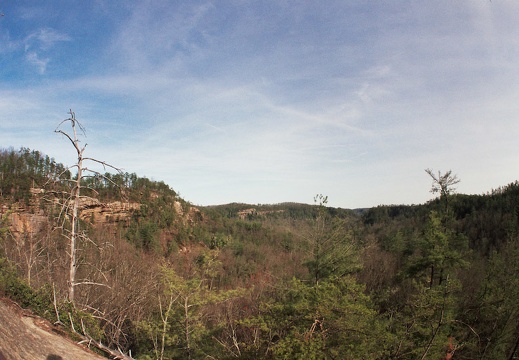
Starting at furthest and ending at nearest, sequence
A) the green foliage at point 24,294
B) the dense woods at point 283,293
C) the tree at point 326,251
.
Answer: the tree at point 326,251 → the green foliage at point 24,294 → the dense woods at point 283,293

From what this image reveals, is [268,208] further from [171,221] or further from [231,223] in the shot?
[171,221]

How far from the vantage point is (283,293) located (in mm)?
12805

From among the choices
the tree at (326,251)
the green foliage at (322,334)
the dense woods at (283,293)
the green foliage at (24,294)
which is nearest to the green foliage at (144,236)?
the dense woods at (283,293)

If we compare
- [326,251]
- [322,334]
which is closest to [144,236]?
[326,251]

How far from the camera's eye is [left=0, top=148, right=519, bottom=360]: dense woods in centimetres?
681

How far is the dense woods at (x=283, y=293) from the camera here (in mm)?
6812

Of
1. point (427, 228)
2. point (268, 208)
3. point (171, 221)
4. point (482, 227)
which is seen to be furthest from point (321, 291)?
point (268, 208)

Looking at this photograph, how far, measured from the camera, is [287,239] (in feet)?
203

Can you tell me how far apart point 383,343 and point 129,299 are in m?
12.0

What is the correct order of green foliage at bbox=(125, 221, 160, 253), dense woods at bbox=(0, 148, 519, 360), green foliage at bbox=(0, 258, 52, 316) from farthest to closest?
green foliage at bbox=(125, 221, 160, 253), green foliage at bbox=(0, 258, 52, 316), dense woods at bbox=(0, 148, 519, 360)

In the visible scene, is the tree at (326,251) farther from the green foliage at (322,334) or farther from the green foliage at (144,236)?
the green foliage at (144,236)

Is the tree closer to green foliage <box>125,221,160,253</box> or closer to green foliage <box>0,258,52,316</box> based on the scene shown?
green foliage <box>0,258,52,316</box>

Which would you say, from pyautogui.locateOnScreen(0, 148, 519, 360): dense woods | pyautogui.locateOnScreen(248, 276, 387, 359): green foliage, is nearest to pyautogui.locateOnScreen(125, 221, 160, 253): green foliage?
pyautogui.locateOnScreen(0, 148, 519, 360): dense woods

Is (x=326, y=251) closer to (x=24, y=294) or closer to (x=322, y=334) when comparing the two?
(x=322, y=334)
